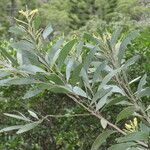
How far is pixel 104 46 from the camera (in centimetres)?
181

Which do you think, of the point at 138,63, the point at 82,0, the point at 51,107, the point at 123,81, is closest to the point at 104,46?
the point at 123,81

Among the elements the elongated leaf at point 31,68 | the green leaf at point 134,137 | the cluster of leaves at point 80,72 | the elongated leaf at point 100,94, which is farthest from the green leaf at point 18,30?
the green leaf at point 134,137

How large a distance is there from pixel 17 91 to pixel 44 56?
2.38m

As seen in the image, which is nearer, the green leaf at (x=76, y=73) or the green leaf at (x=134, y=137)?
the green leaf at (x=134, y=137)

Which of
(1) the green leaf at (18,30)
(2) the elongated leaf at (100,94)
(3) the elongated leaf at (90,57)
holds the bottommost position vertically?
(2) the elongated leaf at (100,94)

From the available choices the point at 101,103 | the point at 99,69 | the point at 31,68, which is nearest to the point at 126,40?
the point at 99,69

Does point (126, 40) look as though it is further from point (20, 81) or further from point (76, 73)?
point (20, 81)

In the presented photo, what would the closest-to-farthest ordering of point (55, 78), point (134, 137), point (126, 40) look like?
point (134, 137), point (55, 78), point (126, 40)

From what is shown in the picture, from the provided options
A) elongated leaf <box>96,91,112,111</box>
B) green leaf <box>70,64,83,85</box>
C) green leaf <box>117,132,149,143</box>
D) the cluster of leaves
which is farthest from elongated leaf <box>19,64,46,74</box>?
green leaf <box>117,132,149,143</box>

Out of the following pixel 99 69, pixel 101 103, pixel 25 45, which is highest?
pixel 25 45

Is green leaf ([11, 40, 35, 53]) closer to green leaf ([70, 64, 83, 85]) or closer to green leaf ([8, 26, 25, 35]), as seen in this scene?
green leaf ([8, 26, 25, 35])

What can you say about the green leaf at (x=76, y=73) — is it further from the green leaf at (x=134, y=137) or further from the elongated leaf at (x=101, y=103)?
the green leaf at (x=134, y=137)

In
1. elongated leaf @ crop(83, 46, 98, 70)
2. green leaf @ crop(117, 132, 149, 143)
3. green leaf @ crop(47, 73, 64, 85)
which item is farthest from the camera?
elongated leaf @ crop(83, 46, 98, 70)

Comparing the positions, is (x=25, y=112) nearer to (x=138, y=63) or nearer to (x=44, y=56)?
(x=138, y=63)
